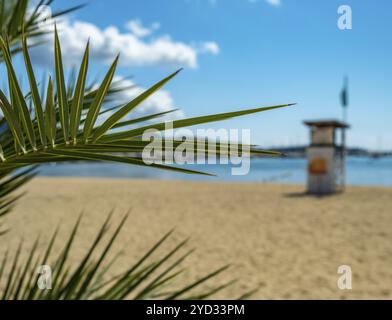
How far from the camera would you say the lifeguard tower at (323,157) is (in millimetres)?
11930

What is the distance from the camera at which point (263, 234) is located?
6719 mm

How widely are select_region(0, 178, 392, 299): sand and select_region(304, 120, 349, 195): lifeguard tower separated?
71cm

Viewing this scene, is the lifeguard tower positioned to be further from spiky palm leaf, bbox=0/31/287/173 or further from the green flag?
spiky palm leaf, bbox=0/31/287/173

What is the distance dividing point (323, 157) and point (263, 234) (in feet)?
19.7

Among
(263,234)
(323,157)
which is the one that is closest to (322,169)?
(323,157)

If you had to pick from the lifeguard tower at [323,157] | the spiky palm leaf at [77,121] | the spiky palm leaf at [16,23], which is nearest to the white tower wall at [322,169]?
the lifeguard tower at [323,157]

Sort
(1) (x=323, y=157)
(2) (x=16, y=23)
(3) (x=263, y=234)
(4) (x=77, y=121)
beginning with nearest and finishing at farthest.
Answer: (4) (x=77, y=121), (2) (x=16, y=23), (3) (x=263, y=234), (1) (x=323, y=157)

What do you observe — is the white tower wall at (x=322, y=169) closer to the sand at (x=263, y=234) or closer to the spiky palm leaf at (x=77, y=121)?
the sand at (x=263, y=234)

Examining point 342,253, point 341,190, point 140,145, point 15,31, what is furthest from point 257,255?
point 341,190

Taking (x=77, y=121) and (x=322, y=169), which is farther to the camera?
(x=322, y=169)

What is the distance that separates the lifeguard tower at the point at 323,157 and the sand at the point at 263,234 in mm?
708

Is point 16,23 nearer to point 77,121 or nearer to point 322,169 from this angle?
point 77,121
